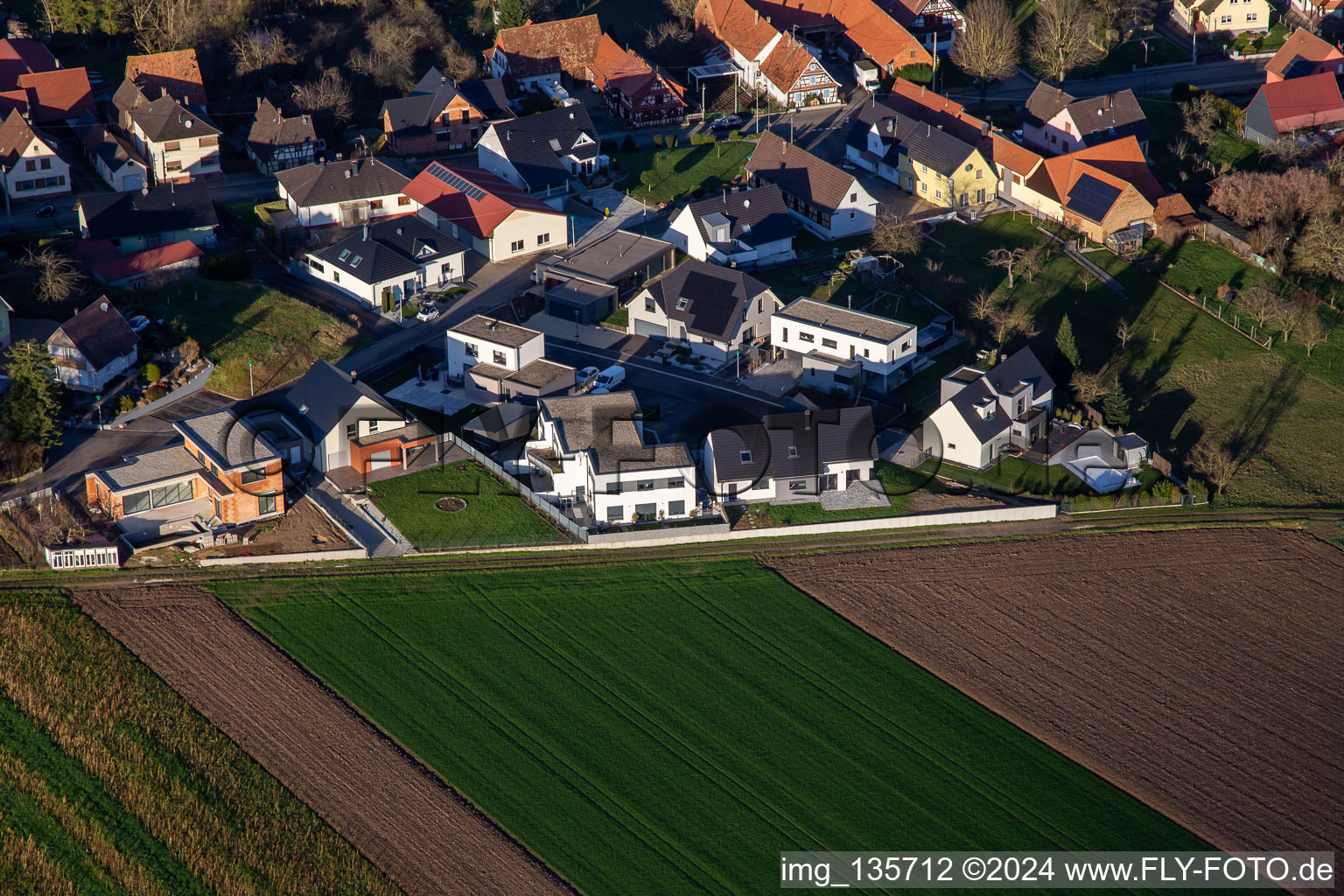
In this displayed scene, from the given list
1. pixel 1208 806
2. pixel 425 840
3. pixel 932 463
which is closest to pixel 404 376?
pixel 932 463

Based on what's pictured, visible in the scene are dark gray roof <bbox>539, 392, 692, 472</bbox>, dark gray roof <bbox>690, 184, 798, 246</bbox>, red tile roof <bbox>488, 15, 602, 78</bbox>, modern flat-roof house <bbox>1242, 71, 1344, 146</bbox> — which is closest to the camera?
dark gray roof <bbox>539, 392, 692, 472</bbox>

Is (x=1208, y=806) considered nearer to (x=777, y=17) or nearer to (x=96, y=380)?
(x=96, y=380)

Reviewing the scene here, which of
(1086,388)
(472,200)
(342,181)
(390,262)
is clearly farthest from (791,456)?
(342,181)

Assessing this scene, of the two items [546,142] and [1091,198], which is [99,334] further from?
[1091,198]

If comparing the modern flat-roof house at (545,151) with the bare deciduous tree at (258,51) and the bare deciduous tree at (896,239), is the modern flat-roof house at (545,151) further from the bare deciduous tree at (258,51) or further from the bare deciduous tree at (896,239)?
the bare deciduous tree at (896,239)

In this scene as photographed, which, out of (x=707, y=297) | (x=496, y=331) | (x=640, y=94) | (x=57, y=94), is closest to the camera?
(x=496, y=331)

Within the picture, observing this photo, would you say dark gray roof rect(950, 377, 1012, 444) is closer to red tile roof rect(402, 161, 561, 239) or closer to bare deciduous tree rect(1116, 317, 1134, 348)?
bare deciduous tree rect(1116, 317, 1134, 348)

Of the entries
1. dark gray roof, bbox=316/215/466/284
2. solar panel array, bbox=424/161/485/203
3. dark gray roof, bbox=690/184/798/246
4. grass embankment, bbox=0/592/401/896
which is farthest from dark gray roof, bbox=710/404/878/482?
solar panel array, bbox=424/161/485/203
